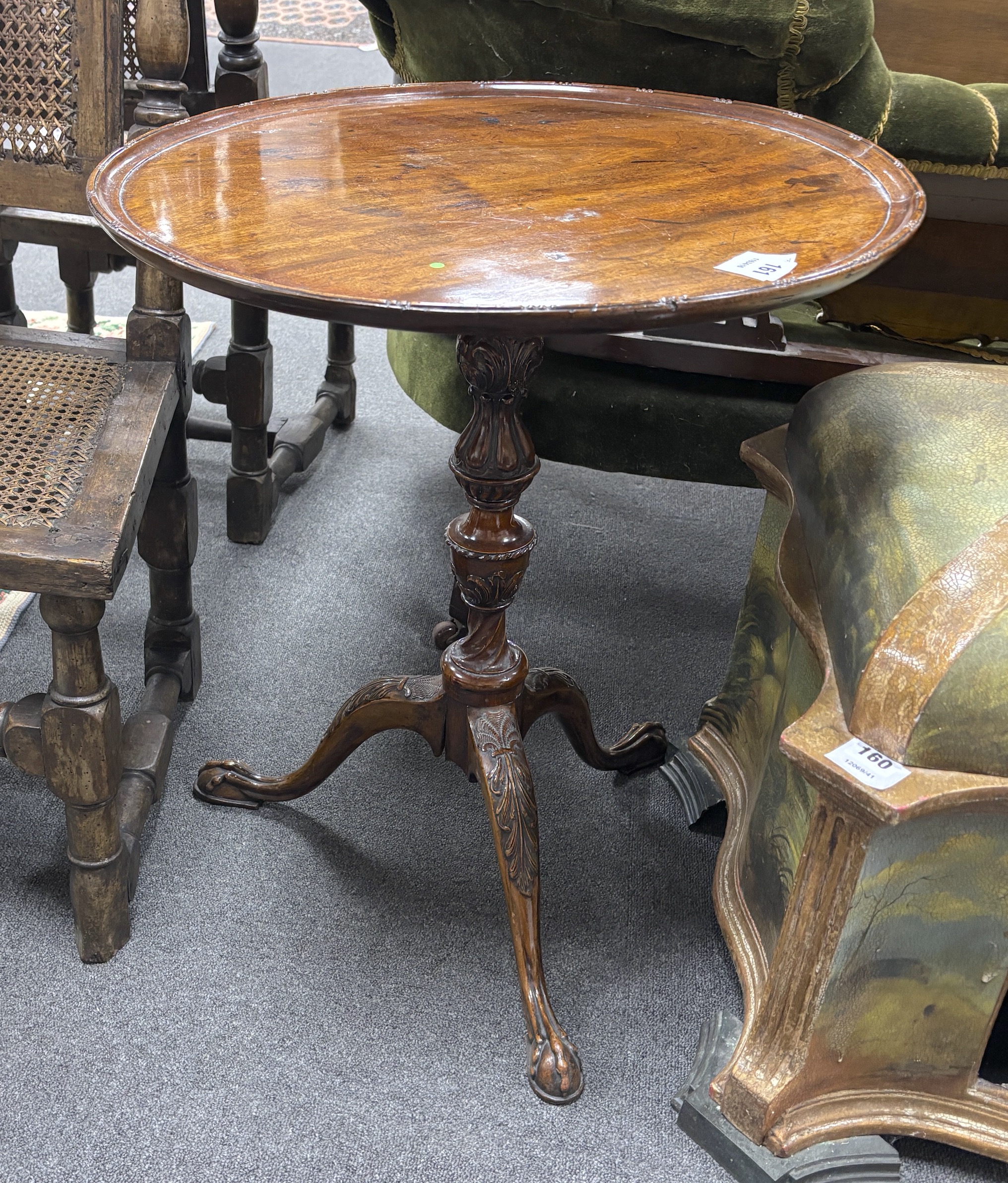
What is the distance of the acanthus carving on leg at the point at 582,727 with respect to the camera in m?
1.46

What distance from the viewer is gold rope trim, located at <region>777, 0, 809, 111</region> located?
1313mm

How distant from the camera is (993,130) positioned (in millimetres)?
1636

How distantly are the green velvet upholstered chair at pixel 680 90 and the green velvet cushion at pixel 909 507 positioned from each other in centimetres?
36

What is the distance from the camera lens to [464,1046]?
1248mm

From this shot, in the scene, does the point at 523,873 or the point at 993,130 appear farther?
the point at 993,130

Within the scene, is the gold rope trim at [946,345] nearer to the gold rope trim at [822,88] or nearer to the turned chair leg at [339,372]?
the gold rope trim at [822,88]

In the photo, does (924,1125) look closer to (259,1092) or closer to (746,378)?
(259,1092)

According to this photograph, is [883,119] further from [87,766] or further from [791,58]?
[87,766]

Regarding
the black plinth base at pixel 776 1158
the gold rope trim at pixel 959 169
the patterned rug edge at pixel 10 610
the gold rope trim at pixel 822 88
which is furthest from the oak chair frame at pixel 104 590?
the gold rope trim at pixel 959 169

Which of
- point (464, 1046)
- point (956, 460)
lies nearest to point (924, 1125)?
point (464, 1046)

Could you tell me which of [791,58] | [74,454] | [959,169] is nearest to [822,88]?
[791,58]

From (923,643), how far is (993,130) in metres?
1.03

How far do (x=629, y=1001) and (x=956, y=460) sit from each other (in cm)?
67

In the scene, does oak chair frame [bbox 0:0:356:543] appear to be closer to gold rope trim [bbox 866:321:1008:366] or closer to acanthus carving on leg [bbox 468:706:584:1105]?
acanthus carving on leg [bbox 468:706:584:1105]
